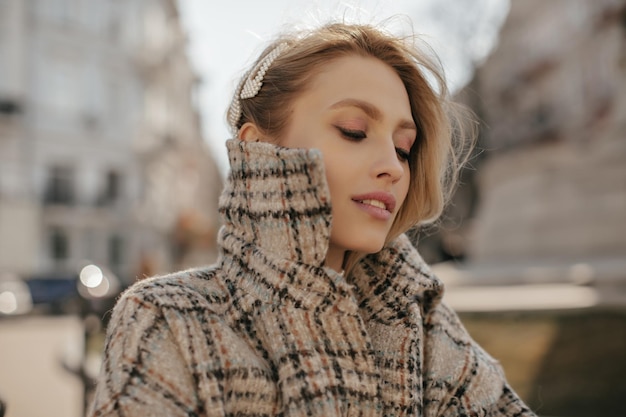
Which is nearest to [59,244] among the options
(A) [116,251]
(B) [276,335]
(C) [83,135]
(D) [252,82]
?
(A) [116,251]

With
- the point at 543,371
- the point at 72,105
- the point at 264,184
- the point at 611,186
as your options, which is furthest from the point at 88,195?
the point at 264,184

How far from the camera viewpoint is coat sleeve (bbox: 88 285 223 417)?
4.16 ft

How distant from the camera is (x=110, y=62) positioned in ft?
110

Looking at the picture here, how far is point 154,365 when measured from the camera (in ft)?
4.30

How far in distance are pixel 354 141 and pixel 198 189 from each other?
57.6 m

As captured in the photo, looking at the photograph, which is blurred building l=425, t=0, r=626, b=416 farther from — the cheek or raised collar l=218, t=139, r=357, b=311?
raised collar l=218, t=139, r=357, b=311

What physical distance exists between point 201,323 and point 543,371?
4453mm

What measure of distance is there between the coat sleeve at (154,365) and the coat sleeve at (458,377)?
0.61 m

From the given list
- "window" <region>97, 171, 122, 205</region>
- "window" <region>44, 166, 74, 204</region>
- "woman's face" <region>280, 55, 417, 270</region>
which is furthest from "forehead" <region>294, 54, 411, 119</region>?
"window" <region>97, 171, 122, 205</region>

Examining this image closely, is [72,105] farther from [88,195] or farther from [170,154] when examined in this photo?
[170,154]

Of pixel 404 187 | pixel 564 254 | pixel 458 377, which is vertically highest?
pixel 404 187

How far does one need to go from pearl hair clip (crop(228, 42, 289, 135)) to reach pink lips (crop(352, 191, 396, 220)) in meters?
0.42

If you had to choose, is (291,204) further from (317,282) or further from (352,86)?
(352,86)

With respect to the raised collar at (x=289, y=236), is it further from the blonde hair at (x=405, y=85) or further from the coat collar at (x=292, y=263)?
the blonde hair at (x=405, y=85)
